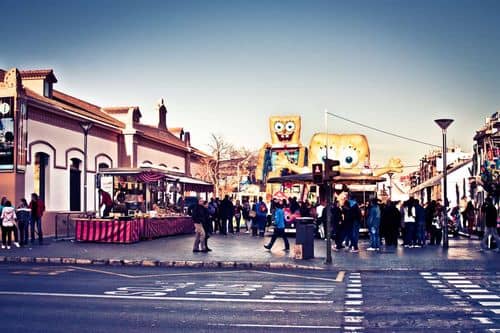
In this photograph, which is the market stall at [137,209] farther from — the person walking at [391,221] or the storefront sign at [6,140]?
the person walking at [391,221]

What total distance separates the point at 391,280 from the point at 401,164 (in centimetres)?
2856

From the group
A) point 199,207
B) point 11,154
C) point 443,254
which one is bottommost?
point 443,254

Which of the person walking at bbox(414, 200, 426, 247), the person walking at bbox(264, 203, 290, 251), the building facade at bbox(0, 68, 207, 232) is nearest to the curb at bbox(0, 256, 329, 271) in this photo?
the person walking at bbox(264, 203, 290, 251)

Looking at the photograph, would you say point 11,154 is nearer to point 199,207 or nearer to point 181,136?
point 199,207

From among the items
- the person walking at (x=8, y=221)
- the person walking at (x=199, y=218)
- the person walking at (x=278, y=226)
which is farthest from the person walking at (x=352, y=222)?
the person walking at (x=8, y=221)

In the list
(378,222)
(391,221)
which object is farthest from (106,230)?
(391,221)

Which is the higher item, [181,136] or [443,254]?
[181,136]

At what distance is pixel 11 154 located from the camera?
27.8m

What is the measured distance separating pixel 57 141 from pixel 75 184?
127 inches

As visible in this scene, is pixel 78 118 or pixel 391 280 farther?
pixel 78 118

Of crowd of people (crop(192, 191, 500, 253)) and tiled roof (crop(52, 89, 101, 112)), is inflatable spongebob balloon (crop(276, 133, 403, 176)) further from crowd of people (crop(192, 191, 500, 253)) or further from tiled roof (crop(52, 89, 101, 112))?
crowd of people (crop(192, 191, 500, 253))

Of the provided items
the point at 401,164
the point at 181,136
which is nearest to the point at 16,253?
the point at 401,164

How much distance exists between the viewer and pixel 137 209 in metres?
32.0

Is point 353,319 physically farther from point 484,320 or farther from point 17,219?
point 17,219
